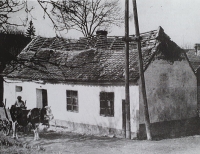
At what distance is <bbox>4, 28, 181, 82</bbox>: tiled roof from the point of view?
541 inches

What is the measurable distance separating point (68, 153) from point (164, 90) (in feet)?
21.0

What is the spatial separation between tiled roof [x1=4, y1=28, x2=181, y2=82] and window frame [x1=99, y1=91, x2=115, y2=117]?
759mm

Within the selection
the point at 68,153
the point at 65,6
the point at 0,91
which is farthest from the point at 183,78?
the point at 0,91

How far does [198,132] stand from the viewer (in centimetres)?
1470

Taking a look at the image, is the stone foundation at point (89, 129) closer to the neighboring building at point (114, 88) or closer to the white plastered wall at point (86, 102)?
the neighboring building at point (114, 88)

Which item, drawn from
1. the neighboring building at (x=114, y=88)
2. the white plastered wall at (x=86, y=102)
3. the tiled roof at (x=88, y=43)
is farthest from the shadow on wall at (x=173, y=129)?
the tiled roof at (x=88, y=43)

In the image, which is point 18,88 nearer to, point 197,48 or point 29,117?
point 29,117

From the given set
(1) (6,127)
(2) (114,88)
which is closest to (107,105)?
(2) (114,88)

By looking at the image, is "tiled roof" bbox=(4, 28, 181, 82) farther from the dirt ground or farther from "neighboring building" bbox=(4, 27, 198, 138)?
the dirt ground

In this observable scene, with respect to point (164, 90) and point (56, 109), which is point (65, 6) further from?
point (56, 109)

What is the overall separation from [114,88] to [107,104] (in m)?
0.92

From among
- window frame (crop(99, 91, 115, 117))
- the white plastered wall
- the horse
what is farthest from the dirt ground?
window frame (crop(99, 91, 115, 117))

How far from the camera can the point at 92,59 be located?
15.7 metres

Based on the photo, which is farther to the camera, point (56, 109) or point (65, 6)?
point (56, 109)
